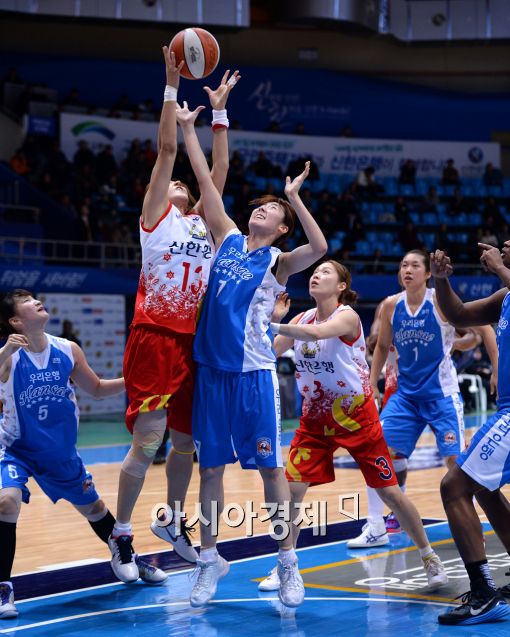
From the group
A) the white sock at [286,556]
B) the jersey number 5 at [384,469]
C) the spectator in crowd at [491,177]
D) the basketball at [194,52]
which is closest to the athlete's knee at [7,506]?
the white sock at [286,556]

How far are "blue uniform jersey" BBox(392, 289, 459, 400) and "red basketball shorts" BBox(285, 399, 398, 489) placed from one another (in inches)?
43.0

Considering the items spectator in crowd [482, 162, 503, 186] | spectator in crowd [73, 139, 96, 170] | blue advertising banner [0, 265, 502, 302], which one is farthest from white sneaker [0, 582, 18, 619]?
spectator in crowd [482, 162, 503, 186]

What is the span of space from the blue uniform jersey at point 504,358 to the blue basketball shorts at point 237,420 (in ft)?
3.82

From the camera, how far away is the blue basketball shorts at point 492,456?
15.4ft

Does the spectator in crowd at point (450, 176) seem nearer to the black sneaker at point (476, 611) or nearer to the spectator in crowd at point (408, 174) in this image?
A: the spectator in crowd at point (408, 174)

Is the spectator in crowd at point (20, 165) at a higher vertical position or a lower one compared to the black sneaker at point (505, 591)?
higher

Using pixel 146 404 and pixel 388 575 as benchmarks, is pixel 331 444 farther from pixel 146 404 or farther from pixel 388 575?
pixel 146 404

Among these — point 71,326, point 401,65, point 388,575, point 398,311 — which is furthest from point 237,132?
point 388,575

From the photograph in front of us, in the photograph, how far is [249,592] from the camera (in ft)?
18.1

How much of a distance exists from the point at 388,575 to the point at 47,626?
6.91 ft

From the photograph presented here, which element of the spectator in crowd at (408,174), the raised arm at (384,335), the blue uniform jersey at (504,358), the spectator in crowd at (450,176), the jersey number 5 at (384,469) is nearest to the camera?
the blue uniform jersey at (504,358)

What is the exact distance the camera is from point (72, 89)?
2234 centimetres

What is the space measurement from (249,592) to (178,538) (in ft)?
1.83

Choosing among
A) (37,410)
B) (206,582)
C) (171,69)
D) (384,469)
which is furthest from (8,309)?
(384,469)
